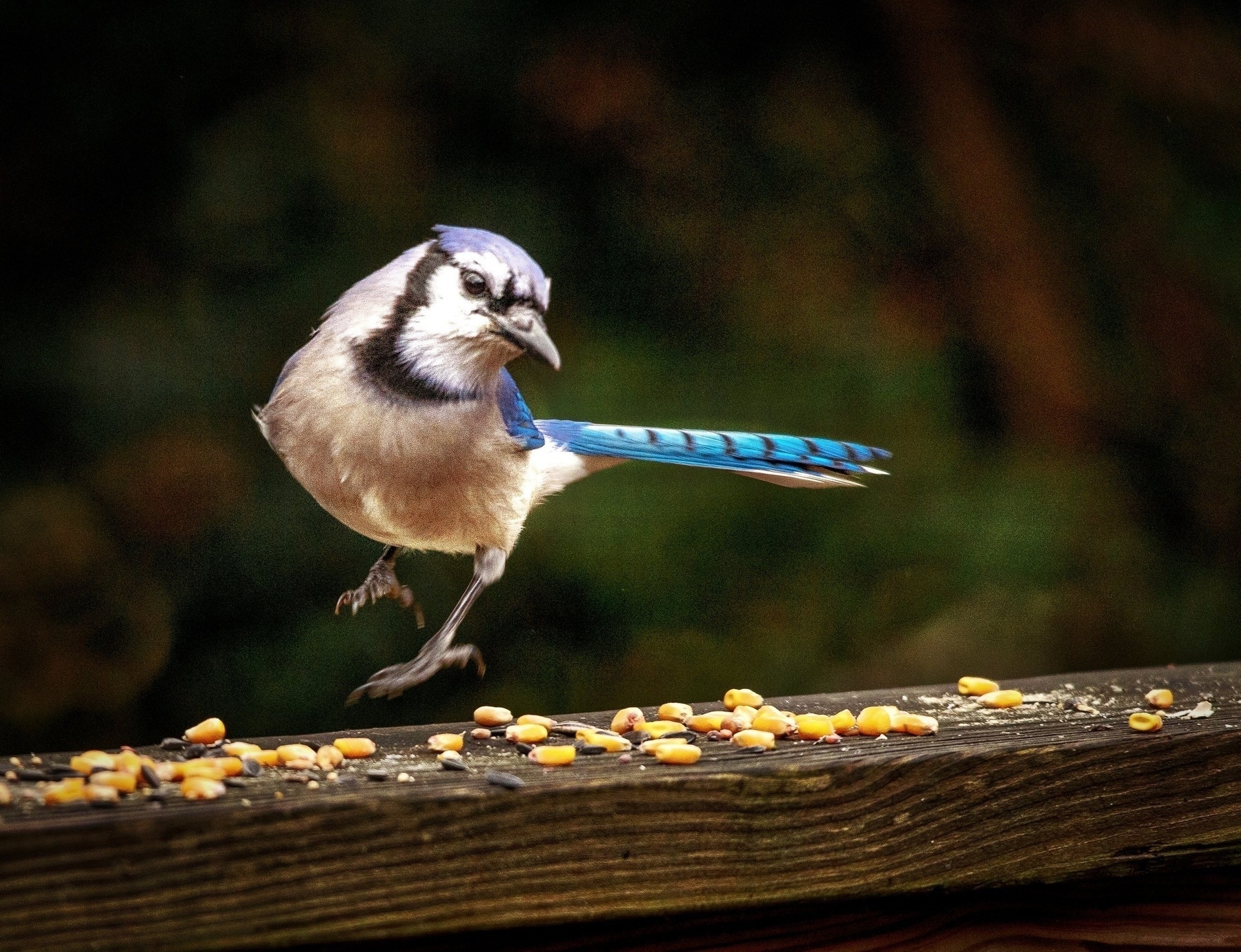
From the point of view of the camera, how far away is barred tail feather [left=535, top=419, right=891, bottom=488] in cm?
222

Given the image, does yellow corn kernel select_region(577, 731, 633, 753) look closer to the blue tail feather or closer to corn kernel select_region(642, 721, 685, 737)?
corn kernel select_region(642, 721, 685, 737)

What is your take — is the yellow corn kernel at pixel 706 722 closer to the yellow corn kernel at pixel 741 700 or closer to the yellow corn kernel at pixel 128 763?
the yellow corn kernel at pixel 741 700

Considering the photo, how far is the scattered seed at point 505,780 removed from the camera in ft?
4.33

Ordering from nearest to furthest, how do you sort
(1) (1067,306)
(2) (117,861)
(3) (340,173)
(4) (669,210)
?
(2) (117,861) → (3) (340,173) → (4) (669,210) → (1) (1067,306)

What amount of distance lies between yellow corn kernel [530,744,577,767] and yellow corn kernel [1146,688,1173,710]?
3.10ft

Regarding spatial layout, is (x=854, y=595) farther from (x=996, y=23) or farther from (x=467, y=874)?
(x=467, y=874)

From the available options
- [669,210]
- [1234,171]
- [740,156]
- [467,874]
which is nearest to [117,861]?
[467,874]

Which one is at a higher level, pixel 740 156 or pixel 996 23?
pixel 996 23

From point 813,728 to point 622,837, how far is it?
0.45 meters

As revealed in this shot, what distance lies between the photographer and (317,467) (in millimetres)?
1919

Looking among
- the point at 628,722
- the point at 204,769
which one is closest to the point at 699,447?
the point at 628,722

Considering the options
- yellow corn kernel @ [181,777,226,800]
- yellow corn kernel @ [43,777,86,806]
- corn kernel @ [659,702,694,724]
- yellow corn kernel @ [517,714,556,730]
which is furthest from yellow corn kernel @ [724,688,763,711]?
yellow corn kernel @ [43,777,86,806]

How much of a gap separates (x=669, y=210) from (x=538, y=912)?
5.99 feet

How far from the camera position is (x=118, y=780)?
1316mm
